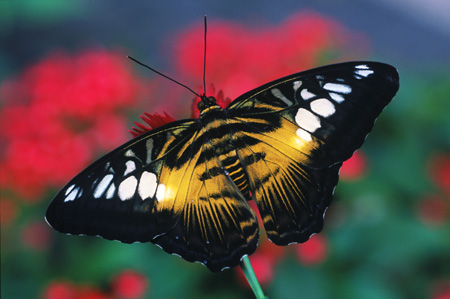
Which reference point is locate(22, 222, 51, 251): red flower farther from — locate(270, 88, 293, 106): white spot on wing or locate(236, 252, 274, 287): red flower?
locate(270, 88, 293, 106): white spot on wing

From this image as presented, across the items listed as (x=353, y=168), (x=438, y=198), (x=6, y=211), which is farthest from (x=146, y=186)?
(x=438, y=198)

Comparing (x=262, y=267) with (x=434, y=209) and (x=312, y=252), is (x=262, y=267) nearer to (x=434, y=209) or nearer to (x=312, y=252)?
(x=312, y=252)

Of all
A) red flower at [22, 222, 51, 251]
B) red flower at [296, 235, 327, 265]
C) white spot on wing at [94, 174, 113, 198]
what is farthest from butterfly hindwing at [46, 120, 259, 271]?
red flower at [22, 222, 51, 251]

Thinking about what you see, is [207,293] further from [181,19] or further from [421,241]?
[181,19]

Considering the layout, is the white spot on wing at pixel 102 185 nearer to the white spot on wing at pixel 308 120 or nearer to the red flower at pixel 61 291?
the white spot on wing at pixel 308 120

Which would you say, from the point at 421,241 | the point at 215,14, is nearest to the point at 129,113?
the point at 421,241

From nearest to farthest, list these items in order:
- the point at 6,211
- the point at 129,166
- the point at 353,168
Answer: the point at 129,166 → the point at 353,168 → the point at 6,211
